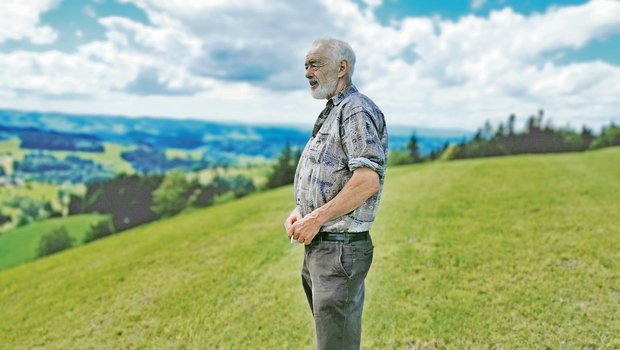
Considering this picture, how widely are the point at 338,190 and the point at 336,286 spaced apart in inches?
25.3

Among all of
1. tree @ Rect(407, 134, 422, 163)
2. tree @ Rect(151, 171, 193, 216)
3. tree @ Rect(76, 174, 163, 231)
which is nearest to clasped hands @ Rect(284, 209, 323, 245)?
tree @ Rect(407, 134, 422, 163)

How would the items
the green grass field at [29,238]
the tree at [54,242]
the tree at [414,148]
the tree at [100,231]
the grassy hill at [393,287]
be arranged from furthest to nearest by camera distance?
the tree at [414,148]
the tree at [100,231]
the green grass field at [29,238]
the tree at [54,242]
the grassy hill at [393,287]

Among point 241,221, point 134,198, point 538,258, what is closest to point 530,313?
point 538,258

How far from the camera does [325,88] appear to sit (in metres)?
3.18

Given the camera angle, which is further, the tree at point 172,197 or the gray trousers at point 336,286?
the tree at point 172,197

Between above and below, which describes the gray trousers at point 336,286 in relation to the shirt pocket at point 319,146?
below

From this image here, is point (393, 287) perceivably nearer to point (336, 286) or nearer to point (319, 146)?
point (336, 286)

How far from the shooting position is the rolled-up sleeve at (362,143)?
114 inches

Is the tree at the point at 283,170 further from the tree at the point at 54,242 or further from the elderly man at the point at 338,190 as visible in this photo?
the elderly man at the point at 338,190

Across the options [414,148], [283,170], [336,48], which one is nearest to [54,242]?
[283,170]

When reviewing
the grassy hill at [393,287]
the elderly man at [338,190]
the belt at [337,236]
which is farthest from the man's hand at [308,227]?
the grassy hill at [393,287]

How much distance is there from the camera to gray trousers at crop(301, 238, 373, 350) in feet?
10.2

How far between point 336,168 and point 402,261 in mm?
6763

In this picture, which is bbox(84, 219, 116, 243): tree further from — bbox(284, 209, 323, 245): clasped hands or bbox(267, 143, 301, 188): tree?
bbox(284, 209, 323, 245): clasped hands
